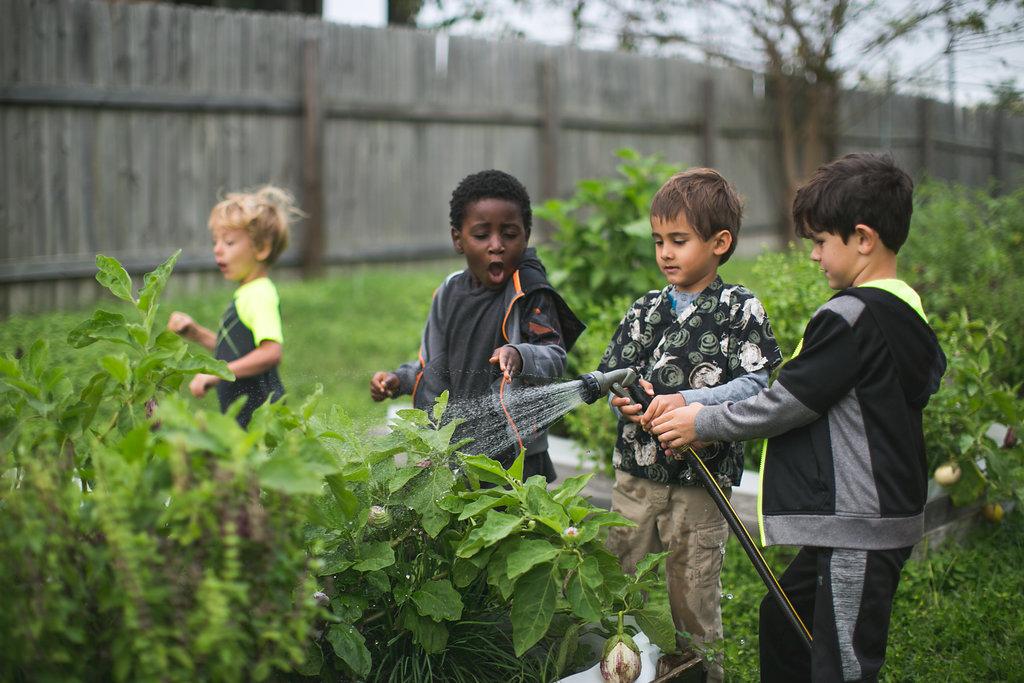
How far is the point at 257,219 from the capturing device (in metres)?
4.00

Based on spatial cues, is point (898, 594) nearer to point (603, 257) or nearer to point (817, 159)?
point (603, 257)

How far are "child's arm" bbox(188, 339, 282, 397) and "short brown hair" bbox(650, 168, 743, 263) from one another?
5.74 feet

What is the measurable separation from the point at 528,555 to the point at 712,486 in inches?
22.6

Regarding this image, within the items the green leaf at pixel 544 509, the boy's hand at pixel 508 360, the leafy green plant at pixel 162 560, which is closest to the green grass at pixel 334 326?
the boy's hand at pixel 508 360

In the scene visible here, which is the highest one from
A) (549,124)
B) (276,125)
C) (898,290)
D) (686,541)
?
(549,124)

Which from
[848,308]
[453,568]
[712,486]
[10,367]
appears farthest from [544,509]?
[10,367]

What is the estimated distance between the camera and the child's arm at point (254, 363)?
371cm

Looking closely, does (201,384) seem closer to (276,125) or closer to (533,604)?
(533,604)

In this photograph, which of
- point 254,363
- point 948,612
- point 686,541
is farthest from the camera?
point 254,363

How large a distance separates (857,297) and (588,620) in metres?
0.96

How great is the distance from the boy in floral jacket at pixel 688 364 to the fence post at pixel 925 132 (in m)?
13.3

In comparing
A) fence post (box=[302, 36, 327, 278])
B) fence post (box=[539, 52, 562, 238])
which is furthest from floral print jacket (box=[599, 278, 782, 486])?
fence post (box=[539, 52, 562, 238])

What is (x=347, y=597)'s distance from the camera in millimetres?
2162

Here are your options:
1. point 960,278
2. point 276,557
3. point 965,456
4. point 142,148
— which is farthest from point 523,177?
point 276,557
